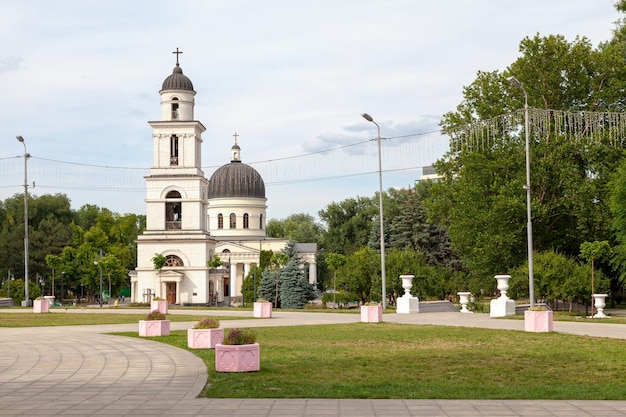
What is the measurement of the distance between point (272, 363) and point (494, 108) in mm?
35497

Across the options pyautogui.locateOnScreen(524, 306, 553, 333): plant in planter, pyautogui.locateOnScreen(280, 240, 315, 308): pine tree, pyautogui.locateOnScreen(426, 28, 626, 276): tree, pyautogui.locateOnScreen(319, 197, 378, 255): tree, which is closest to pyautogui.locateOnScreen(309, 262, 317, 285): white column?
pyautogui.locateOnScreen(319, 197, 378, 255): tree

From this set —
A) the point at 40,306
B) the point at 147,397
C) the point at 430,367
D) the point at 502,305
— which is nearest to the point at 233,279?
the point at 40,306

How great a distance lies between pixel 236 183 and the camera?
10150cm

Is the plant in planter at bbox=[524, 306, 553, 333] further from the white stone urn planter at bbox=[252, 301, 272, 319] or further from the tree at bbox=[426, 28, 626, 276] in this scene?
the tree at bbox=[426, 28, 626, 276]

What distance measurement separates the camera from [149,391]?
494 inches

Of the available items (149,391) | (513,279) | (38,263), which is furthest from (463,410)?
(38,263)

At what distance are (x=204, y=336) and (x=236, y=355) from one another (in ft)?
15.7

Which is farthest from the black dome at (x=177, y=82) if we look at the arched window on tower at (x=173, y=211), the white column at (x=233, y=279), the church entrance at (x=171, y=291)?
the white column at (x=233, y=279)

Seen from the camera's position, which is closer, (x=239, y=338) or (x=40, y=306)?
(x=239, y=338)

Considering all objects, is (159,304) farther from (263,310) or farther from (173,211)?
(173,211)

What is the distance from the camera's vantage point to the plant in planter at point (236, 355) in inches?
570

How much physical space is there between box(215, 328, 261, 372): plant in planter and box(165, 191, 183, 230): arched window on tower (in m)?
A: 61.1

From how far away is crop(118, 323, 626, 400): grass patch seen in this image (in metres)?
12.5

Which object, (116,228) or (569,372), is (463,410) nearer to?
(569,372)
